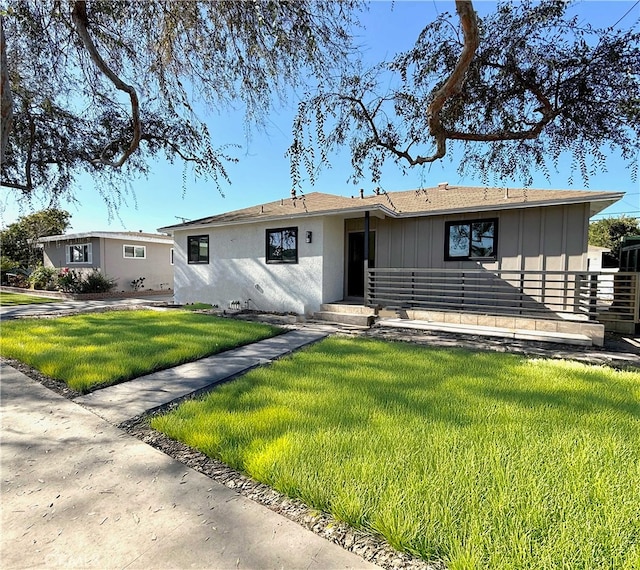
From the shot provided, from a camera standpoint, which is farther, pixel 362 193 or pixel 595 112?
pixel 362 193

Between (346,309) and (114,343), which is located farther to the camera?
(346,309)

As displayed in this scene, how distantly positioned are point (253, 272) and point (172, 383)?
681 centimetres

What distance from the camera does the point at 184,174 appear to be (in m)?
7.30

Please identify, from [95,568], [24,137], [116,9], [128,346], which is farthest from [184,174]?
[95,568]

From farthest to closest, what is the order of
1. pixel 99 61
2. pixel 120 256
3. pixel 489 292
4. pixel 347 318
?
pixel 120 256
pixel 347 318
pixel 489 292
pixel 99 61

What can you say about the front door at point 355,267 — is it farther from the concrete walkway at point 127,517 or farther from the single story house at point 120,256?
the single story house at point 120,256

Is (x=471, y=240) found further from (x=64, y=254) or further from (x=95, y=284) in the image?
(x=64, y=254)

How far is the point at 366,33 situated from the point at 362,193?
7542 millimetres

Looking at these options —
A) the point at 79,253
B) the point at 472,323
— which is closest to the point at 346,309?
the point at 472,323

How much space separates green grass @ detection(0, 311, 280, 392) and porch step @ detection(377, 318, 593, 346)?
2985 millimetres

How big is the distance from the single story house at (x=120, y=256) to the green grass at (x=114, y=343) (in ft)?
30.6

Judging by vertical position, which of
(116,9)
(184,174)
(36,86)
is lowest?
(184,174)

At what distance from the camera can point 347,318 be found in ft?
28.4

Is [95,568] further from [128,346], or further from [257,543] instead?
[128,346]
